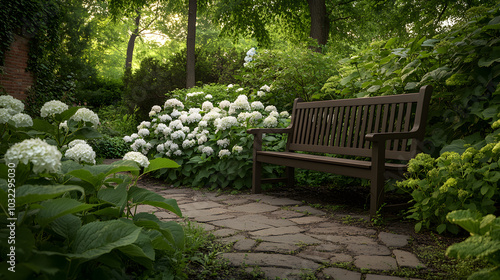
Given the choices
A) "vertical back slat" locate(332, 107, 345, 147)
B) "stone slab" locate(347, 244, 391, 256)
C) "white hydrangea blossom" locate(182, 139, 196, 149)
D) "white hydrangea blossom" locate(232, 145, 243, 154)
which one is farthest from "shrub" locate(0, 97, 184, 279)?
"white hydrangea blossom" locate(182, 139, 196, 149)

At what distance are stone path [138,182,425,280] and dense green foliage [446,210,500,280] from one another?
2.37 feet

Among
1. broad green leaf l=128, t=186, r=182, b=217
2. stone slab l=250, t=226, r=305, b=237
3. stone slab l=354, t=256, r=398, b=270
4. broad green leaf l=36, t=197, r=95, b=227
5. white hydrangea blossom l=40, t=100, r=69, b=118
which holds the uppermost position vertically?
white hydrangea blossom l=40, t=100, r=69, b=118

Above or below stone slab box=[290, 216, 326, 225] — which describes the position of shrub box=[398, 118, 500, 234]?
above

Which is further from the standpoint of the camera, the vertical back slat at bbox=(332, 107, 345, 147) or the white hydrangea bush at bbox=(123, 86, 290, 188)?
the white hydrangea bush at bbox=(123, 86, 290, 188)

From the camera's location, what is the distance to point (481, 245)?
131cm

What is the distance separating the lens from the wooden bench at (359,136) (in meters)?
3.23

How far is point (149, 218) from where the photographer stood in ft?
6.37

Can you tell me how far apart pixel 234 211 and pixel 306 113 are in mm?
1819

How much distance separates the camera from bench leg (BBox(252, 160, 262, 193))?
4.72m

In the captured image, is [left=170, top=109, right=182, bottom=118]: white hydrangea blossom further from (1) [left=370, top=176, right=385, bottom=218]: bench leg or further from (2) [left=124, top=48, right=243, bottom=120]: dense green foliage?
(2) [left=124, top=48, right=243, bottom=120]: dense green foliage

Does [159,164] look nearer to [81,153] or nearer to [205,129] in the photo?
[81,153]

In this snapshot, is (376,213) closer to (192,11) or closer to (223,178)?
(223,178)

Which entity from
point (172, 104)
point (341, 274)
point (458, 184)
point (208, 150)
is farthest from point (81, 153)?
point (172, 104)

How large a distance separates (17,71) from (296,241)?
9091 mm
